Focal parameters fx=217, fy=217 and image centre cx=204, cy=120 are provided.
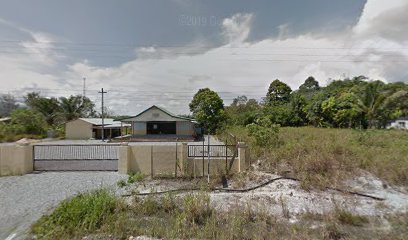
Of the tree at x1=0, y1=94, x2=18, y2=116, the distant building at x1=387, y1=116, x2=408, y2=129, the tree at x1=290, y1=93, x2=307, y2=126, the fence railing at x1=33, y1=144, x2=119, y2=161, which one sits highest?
the tree at x1=0, y1=94, x2=18, y2=116

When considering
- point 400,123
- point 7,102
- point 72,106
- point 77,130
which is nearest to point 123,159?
point 77,130

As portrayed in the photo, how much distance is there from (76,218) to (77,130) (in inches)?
1209

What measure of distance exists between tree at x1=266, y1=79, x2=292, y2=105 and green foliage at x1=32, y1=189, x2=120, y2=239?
43981 millimetres

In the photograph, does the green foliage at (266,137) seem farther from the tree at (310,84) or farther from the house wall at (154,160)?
the tree at (310,84)

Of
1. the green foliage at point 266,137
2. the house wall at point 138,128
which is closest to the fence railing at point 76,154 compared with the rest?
the green foliage at point 266,137

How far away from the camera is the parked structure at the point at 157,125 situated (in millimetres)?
30031

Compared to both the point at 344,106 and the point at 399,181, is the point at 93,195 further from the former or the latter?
the point at 344,106

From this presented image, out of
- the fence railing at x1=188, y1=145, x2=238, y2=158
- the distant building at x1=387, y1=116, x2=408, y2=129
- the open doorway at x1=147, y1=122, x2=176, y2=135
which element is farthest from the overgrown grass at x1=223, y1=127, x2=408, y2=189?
the distant building at x1=387, y1=116, x2=408, y2=129

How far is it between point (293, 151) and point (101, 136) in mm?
29608

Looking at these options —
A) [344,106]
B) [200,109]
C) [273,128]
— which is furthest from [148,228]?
[200,109]

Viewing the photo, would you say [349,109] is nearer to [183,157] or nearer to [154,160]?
[183,157]

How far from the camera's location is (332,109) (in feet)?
91.5

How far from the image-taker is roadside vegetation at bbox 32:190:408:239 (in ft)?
15.4

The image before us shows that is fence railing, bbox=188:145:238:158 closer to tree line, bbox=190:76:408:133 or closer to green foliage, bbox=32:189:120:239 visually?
tree line, bbox=190:76:408:133
